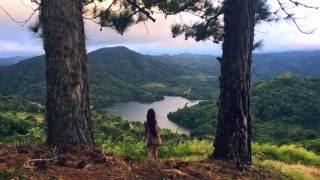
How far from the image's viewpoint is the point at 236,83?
8.41 meters

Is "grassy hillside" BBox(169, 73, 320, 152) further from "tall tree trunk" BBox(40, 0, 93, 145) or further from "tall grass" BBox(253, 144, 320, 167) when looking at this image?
"tall tree trunk" BBox(40, 0, 93, 145)

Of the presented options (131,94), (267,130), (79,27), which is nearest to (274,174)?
(79,27)

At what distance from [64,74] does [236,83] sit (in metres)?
3.15

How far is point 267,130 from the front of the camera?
86.2 m

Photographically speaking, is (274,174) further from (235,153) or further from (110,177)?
(110,177)

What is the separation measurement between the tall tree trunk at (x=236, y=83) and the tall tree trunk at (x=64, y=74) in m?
2.80

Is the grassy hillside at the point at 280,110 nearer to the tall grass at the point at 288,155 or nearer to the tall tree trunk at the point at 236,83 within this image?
the tall grass at the point at 288,155

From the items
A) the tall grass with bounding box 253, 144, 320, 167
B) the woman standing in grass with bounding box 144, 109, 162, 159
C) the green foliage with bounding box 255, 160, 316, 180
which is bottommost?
the tall grass with bounding box 253, 144, 320, 167

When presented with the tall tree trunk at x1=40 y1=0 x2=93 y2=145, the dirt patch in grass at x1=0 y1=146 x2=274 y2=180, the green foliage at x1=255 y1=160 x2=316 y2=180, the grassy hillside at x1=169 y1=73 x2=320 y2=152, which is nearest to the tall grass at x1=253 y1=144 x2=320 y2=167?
the green foliage at x1=255 y1=160 x2=316 y2=180

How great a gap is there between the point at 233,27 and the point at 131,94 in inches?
7322

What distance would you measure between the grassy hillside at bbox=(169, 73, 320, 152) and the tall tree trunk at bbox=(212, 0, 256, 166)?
75011 millimetres

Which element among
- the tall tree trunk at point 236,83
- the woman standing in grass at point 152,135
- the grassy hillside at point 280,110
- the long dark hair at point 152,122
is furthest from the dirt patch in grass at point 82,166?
the grassy hillside at point 280,110

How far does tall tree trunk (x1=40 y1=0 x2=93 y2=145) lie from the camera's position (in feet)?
21.5

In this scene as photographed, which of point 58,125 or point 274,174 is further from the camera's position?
point 274,174
